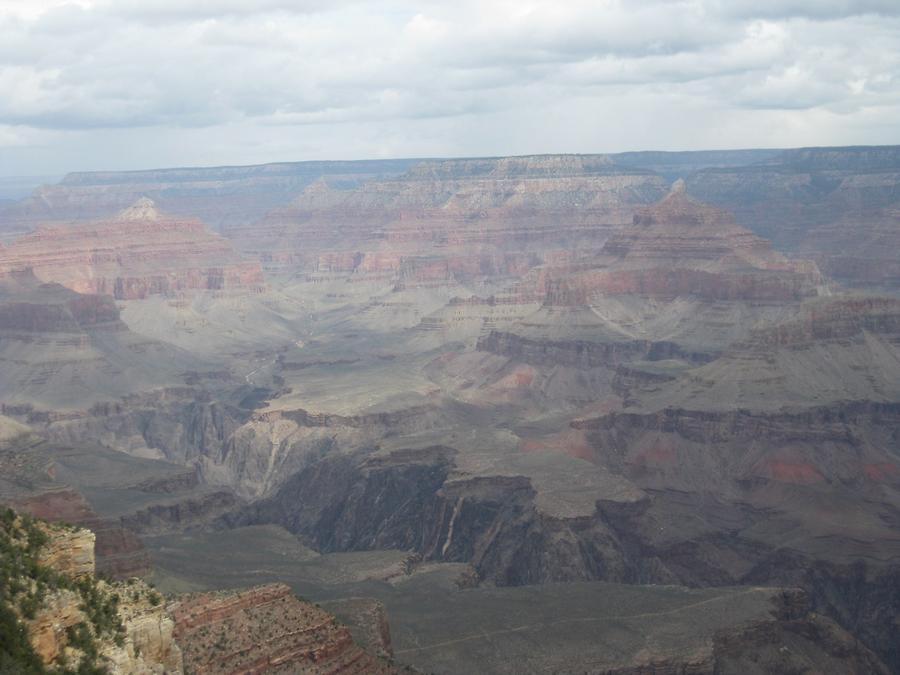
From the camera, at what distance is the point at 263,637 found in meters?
44.5

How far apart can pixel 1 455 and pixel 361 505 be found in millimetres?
33812

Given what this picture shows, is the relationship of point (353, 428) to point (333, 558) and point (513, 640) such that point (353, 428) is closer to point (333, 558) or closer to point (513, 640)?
point (333, 558)

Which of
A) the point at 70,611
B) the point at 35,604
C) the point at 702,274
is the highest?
the point at 35,604

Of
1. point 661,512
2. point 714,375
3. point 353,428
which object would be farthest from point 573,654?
point 353,428

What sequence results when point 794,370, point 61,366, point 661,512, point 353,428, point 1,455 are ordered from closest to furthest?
point 1,455 < point 661,512 < point 794,370 < point 353,428 < point 61,366

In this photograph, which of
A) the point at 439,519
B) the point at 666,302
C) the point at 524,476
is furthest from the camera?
the point at 666,302

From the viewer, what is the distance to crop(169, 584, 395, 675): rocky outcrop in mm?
43438

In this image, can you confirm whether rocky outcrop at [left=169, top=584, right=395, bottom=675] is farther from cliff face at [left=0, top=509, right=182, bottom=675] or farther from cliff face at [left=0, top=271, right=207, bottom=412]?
cliff face at [left=0, top=271, right=207, bottom=412]

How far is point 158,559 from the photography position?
3036 inches

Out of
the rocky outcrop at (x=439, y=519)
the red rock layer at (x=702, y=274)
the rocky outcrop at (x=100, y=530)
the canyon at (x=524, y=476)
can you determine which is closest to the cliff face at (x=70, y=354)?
the canyon at (x=524, y=476)

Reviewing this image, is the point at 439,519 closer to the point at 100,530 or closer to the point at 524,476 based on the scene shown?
the point at 524,476

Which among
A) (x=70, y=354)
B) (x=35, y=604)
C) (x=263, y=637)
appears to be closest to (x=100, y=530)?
(x=263, y=637)

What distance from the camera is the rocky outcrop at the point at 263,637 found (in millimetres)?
43438

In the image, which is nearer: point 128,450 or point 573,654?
point 573,654
